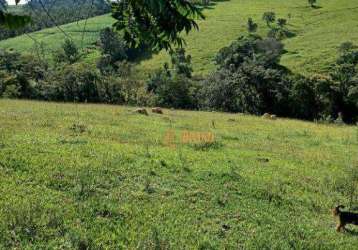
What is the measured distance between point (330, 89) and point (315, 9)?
56.5m

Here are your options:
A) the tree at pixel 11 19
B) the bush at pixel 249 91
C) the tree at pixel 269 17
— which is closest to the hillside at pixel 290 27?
the tree at pixel 269 17

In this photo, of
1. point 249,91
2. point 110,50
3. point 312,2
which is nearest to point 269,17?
point 312,2

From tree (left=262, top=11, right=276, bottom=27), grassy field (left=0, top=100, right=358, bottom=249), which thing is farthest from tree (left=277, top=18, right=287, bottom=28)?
grassy field (left=0, top=100, right=358, bottom=249)

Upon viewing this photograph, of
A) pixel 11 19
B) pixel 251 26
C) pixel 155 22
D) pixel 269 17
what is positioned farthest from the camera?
pixel 269 17

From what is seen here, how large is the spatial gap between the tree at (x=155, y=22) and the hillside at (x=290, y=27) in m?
60.6

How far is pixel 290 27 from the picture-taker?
87562 millimetres

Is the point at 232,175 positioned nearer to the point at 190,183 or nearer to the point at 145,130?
the point at 190,183

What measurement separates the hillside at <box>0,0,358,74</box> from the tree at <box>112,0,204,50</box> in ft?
199

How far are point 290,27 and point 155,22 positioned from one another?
87773 mm

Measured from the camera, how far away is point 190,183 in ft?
36.1

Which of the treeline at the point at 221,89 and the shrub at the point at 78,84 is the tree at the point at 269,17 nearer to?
the treeline at the point at 221,89

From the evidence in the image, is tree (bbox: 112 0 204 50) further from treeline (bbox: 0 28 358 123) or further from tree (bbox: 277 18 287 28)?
tree (bbox: 277 18 287 28)

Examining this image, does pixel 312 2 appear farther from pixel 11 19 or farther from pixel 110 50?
pixel 11 19

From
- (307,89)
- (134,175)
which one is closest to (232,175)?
(134,175)
